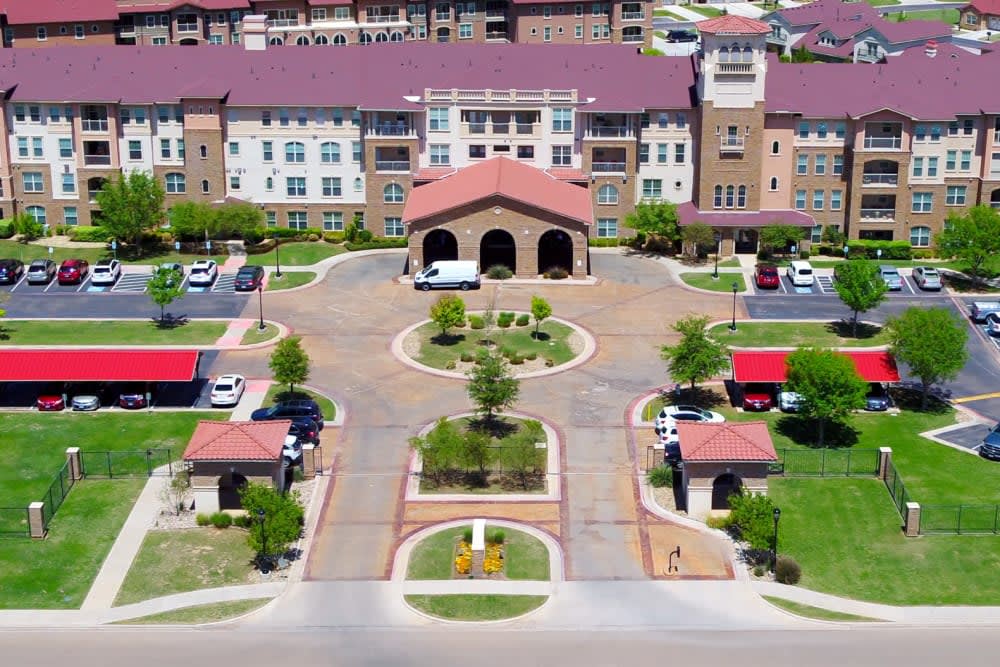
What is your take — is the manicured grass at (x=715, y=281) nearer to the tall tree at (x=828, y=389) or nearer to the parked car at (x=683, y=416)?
the parked car at (x=683, y=416)

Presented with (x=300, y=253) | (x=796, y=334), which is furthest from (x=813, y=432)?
(x=300, y=253)

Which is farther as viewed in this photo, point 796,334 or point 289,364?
point 796,334

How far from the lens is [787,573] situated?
Answer: 60438 mm

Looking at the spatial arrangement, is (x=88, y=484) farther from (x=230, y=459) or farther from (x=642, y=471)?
(x=642, y=471)

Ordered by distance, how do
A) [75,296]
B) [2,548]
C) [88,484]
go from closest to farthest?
1. [2,548]
2. [88,484]
3. [75,296]

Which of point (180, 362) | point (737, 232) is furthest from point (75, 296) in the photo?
point (737, 232)

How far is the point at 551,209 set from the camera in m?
97.1

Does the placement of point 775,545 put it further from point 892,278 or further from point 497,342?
point 892,278

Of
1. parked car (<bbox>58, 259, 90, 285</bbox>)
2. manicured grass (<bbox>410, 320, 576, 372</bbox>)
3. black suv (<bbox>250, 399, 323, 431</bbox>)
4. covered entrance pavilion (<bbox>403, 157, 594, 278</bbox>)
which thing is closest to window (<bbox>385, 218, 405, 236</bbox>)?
covered entrance pavilion (<bbox>403, 157, 594, 278</bbox>)

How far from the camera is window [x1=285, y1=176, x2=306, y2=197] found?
10750 cm

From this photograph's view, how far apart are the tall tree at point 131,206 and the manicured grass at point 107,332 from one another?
12209 mm

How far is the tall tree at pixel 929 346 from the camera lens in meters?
77.0

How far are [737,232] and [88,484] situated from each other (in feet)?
168

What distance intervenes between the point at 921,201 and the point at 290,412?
51.3 meters
